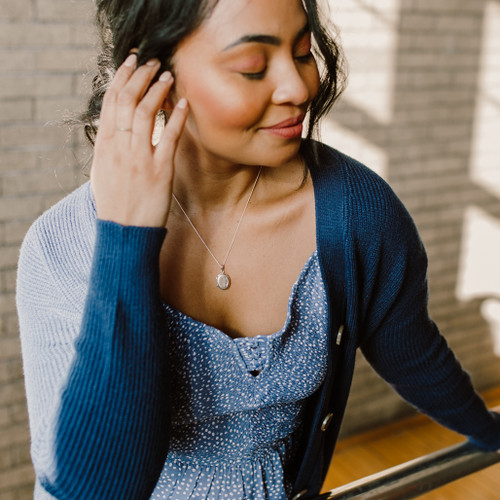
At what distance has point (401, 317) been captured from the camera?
4.07 feet

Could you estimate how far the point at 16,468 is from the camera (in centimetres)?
260

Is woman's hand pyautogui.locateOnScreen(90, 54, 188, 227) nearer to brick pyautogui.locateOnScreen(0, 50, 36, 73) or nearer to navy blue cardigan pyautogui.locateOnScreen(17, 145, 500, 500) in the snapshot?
navy blue cardigan pyautogui.locateOnScreen(17, 145, 500, 500)

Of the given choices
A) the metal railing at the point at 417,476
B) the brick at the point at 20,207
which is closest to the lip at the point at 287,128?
the metal railing at the point at 417,476

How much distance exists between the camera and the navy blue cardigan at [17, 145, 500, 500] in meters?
0.94

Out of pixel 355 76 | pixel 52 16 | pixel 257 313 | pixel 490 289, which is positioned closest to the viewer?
pixel 257 313

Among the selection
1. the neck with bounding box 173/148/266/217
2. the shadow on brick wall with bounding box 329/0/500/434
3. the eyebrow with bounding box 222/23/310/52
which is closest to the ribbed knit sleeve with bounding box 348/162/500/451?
the neck with bounding box 173/148/266/217

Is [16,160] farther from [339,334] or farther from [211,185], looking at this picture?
[339,334]

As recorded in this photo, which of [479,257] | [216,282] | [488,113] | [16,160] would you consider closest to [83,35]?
[16,160]

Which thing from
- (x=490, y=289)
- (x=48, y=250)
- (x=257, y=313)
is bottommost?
(x=490, y=289)

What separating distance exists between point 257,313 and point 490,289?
2.83 metres

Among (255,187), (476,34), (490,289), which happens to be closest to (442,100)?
(476,34)

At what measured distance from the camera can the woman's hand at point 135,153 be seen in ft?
3.20

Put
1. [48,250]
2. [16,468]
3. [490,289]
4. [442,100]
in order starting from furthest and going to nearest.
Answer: [490,289] < [442,100] < [16,468] < [48,250]

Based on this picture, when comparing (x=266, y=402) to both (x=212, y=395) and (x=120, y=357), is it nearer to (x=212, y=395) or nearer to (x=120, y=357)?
(x=212, y=395)
